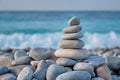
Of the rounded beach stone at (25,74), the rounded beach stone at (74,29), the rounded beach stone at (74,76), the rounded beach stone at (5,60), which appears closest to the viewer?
the rounded beach stone at (74,76)

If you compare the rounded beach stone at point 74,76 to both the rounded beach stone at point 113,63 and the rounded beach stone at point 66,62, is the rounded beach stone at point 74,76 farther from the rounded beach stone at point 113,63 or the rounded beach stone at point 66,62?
the rounded beach stone at point 113,63

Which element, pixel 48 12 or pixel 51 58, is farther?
pixel 48 12

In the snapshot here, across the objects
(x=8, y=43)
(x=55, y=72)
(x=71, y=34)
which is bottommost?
(x=8, y=43)

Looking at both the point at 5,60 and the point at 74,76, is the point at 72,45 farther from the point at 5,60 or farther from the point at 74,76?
the point at 5,60

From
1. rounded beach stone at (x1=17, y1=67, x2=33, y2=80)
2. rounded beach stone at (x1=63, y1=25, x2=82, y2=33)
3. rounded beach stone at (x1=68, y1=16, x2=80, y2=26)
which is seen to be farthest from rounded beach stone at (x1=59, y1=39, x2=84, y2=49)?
rounded beach stone at (x1=17, y1=67, x2=33, y2=80)

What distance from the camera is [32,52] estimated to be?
193 inches

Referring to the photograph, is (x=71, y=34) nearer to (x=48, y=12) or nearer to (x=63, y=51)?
(x=63, y=51)

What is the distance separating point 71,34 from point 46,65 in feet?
1.91

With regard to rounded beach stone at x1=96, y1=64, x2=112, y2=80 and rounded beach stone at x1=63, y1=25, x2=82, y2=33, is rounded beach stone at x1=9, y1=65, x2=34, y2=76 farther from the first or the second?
rounded beach stone at x1=96, y1=64, x2=112, y2=80

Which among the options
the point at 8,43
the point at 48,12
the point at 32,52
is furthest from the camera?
the point at 48,12

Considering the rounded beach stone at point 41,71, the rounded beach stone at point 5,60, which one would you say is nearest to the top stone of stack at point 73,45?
the rounded beach stone at point 41,71

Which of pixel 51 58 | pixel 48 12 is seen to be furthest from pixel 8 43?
pixel 48 12

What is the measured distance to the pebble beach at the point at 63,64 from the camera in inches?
170

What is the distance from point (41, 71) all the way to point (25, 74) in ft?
0.80
